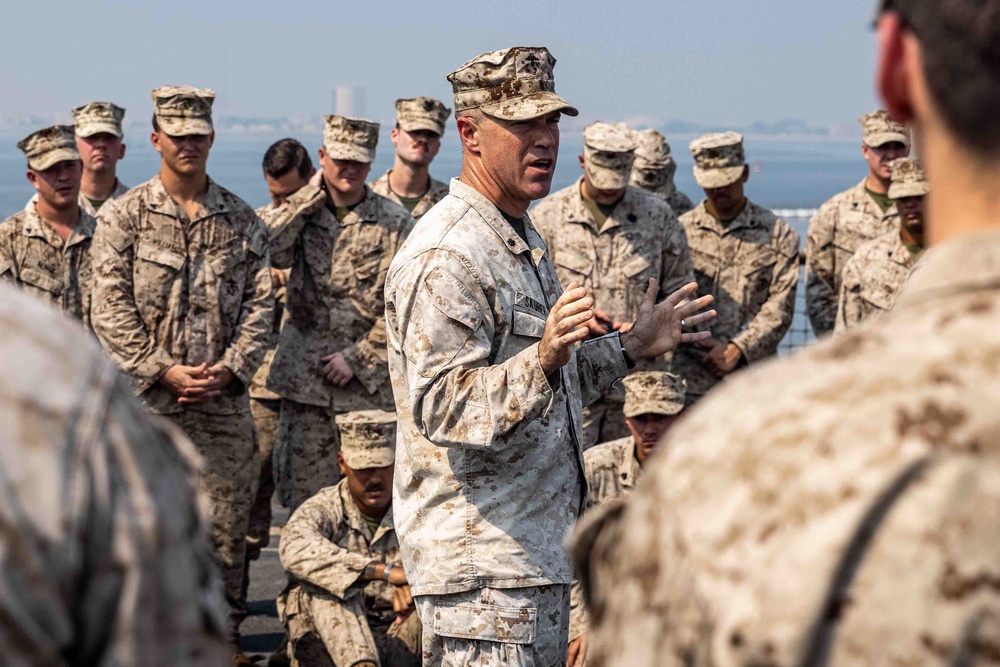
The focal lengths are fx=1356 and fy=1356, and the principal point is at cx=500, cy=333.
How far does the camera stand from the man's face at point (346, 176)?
23.4ft

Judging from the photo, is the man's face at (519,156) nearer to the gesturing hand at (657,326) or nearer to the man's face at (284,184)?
the gesturing hand at (657,326)

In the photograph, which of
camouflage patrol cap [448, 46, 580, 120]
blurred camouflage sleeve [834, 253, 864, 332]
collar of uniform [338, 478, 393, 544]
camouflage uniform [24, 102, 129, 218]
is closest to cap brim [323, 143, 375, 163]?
camouflage uniform [24, 102, 129, 218]

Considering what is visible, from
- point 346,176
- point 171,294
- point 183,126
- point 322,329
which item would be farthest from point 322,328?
point 183,126

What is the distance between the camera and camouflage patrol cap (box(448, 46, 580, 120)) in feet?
12.2

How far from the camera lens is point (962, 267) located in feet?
4.29

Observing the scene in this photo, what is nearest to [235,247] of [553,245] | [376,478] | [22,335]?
[376,478]

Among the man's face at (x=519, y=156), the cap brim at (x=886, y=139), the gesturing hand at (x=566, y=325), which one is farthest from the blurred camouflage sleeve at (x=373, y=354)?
the gesturing hand at (x=566, y=325)

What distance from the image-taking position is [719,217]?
7699mm

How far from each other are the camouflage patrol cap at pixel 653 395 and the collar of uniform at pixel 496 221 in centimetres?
246

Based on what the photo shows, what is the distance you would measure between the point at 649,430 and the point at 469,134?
8.47 ft

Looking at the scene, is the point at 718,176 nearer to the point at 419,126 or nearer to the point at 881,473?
the point at 419,126

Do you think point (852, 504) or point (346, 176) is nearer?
point (852, 504)

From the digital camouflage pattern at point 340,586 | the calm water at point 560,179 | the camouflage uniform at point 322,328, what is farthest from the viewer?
the calm water at point 560,179

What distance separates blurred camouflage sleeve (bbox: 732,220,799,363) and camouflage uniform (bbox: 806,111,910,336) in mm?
144
